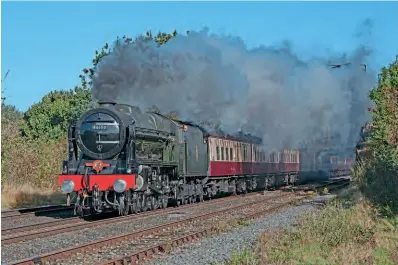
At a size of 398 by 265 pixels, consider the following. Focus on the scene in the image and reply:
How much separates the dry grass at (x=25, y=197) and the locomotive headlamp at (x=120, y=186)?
9.38 m

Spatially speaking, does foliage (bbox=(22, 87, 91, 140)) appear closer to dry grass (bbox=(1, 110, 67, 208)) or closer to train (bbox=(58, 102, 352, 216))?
dry grass (bbox=(1, 110, 67, 208))

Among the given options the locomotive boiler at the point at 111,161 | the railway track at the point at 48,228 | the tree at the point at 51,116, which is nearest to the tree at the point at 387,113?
the locomotive boiler at the point at 111,161

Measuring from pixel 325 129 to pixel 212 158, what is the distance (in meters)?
7.66

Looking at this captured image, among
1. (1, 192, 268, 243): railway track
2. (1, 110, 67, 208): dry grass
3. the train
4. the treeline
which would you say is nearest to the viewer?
(1, 192, 268, 243): railway track

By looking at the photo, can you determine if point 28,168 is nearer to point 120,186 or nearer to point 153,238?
point 120,186

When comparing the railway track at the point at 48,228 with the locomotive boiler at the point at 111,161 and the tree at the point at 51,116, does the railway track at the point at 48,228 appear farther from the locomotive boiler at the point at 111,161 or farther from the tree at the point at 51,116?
the tree at the point at 51,116

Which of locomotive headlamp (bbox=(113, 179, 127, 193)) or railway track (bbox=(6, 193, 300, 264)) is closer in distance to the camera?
railway track (bbox=(6, 193, 300, 264))

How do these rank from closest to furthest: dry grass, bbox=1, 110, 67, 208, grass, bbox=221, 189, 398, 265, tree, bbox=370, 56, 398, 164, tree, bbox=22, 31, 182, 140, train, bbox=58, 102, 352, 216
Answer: grass, bbox=221, 189, 398, 265
train, bbox=58, 102, 352, 216
tree, bbox=370, 56, 398, 164
dry grass, bbox=1, 110, 67, 208
tree, bbox=22, 31, 182, 140

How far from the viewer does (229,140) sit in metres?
29.6

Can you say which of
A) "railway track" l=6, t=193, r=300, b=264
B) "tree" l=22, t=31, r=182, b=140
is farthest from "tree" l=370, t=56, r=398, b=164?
"tree" l=22, t=31, r=182, b=140

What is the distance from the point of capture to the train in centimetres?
1828

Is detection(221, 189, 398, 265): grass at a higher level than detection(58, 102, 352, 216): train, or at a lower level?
lower

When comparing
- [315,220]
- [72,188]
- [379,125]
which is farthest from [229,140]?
[315,220]

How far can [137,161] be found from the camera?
18.6 metres
